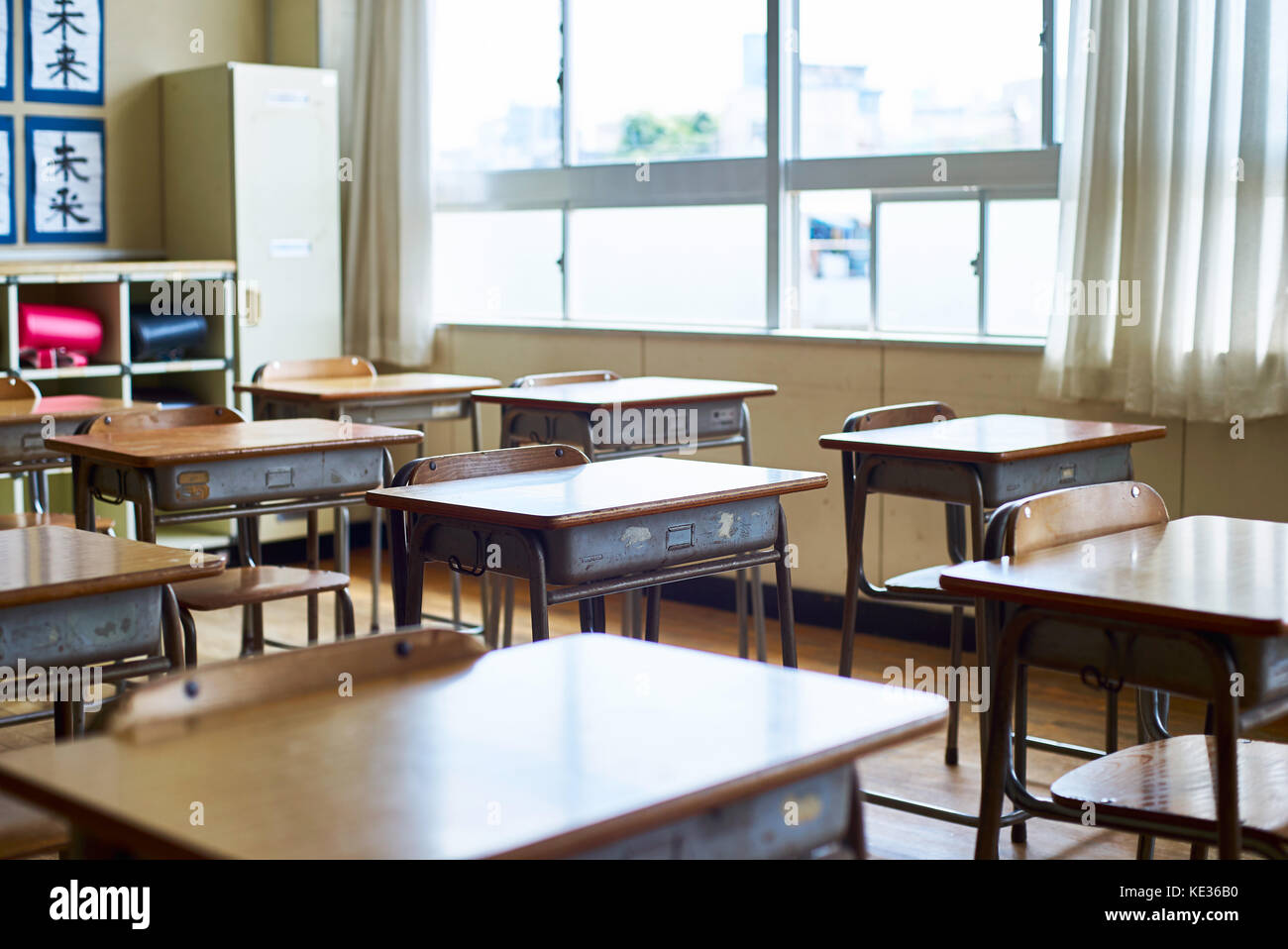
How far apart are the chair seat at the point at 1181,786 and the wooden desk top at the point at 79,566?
123cm

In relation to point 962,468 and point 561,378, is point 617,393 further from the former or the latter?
point 962,468

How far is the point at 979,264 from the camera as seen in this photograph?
4566 mm

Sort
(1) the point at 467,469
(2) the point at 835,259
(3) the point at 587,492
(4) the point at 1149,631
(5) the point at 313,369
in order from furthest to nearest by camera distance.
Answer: (2) the point at 835,259, (5) the point at 313,369, (1) the point at 467,469, (3) the point at 587,492, (4) the point at 1149,631

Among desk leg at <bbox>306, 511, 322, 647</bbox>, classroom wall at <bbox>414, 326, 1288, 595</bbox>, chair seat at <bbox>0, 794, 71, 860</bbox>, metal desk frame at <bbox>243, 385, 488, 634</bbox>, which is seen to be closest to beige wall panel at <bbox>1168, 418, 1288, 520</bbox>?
classroom wall at <bbox>414, 326, 1288, 595</bbox>

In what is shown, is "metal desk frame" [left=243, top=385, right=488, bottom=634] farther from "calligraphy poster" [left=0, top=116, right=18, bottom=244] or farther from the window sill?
"calligraphy poster" [left=0, top=116, right=18, bottom=244]

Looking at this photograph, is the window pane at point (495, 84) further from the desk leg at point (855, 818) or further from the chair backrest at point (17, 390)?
the desk leg at point (855, 818)

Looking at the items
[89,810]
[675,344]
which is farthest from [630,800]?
[675,344]

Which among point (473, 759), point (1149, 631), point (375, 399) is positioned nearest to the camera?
point (473, 759)

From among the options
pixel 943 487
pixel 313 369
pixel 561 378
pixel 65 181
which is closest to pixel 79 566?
pixel 943 487

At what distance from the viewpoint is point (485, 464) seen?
2.84m

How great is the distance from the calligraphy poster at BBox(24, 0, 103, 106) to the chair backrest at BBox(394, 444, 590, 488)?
385 centimetres

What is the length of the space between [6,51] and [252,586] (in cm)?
325
